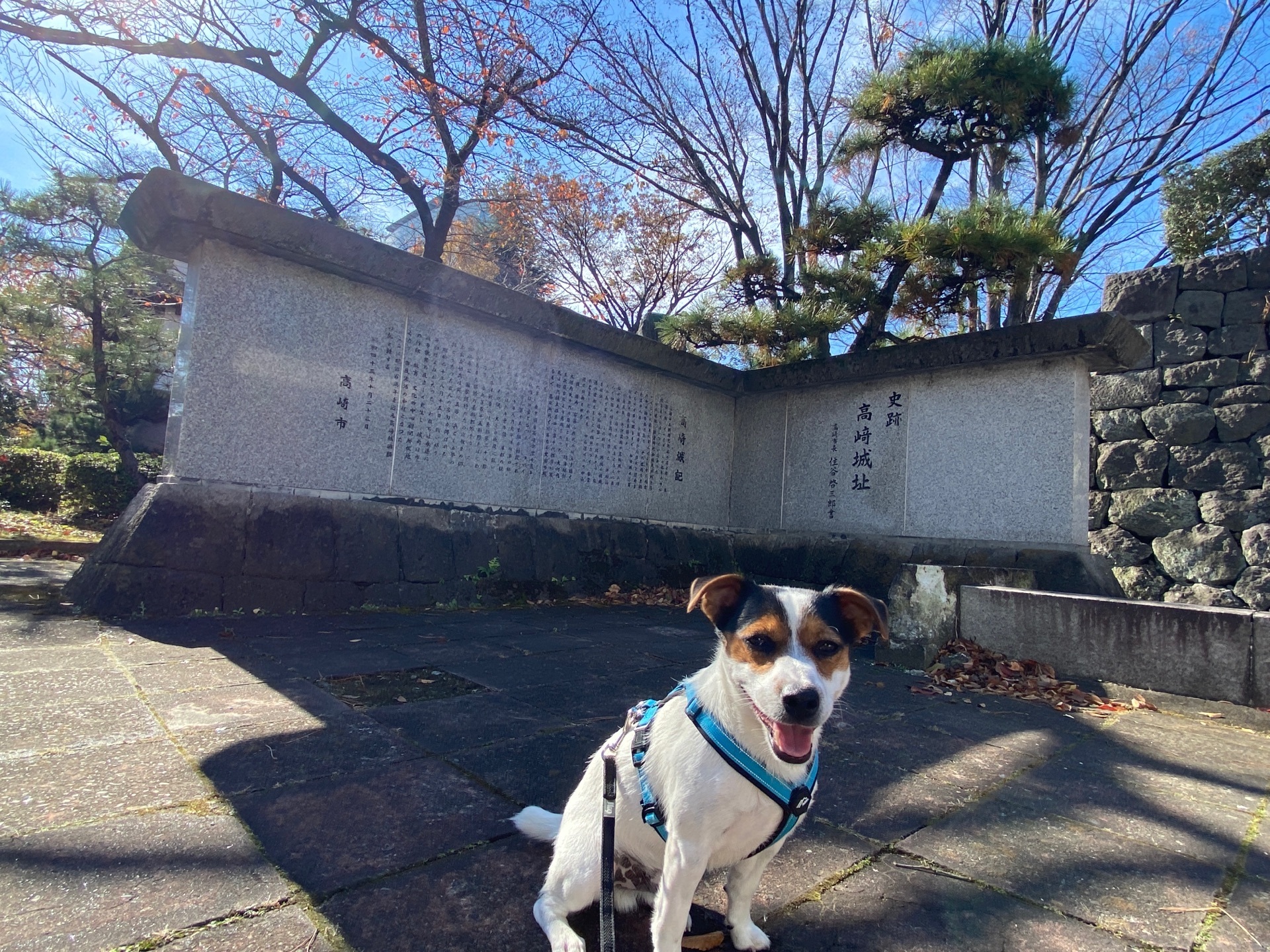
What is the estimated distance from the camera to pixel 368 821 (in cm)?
216

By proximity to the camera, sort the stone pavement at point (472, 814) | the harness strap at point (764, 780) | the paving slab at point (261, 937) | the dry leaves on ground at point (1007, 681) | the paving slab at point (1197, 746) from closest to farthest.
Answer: the paving slab at point (261, 937) < the harness strap at point (764, 780) < the stone pavement at point (472, 814) < the paving slab at point (1197, 746) < the dry leaves on ground at point (1007, 681)

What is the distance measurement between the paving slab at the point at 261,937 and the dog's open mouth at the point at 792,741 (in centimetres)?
118

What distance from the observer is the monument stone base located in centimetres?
518

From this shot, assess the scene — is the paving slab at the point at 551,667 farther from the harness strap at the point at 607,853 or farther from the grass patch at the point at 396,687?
the harness strap at the point at 607,853

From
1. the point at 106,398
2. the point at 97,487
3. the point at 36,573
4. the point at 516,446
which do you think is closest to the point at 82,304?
the point at 106,398

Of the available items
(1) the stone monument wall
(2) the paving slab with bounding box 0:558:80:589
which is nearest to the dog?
(1) the stone monument wall

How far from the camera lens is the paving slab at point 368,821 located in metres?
1.90

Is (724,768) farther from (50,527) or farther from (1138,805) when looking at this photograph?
(50,527)

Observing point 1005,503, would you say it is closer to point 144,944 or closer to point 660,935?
point 660,935

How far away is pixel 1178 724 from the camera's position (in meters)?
4.10

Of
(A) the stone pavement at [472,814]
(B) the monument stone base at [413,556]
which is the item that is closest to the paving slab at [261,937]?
(A) the stone pavement at [472,814]

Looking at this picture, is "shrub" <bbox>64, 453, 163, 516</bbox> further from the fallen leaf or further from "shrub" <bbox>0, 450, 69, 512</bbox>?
the fallen leaf

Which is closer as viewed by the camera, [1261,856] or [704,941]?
[704,941]

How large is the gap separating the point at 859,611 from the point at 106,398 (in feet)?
51.5
